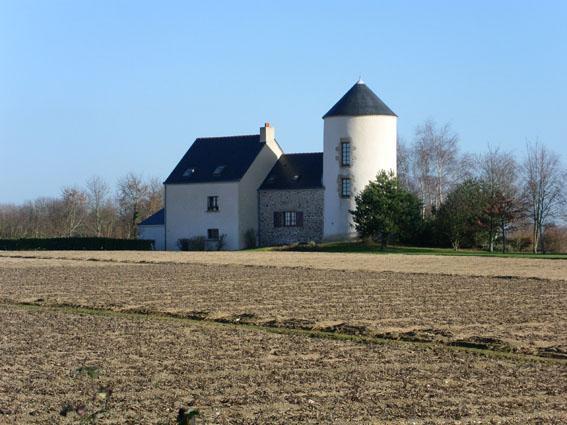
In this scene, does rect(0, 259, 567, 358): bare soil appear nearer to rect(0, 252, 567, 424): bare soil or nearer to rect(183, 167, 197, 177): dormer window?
rect(0, 252, 567, 424): bare soil

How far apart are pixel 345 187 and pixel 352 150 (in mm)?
2286

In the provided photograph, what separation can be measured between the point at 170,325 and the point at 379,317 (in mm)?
4316

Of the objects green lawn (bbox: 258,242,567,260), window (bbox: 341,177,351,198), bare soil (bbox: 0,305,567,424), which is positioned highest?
window (bbox: 341,177,351,198)

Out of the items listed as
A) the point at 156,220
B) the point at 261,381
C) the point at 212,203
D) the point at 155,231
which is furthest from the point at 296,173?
the point at 261,381

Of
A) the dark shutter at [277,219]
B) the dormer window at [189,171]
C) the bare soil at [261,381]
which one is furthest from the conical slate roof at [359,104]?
the bare soil at [261,381]

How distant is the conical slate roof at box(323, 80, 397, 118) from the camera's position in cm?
5866

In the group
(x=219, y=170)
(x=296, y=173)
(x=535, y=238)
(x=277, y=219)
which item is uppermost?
(x=219, y=170)

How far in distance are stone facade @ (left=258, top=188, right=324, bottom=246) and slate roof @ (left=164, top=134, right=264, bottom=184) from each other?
241cm

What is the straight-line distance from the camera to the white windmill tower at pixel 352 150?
5853 cm

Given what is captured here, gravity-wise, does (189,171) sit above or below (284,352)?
above

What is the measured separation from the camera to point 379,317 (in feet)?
65.9

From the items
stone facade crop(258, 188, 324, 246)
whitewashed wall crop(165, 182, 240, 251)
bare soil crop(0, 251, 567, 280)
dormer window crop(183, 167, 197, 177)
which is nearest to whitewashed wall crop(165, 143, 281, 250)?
whitewashed wall crop(165, 182, 240, 251)

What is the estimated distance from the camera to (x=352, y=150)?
58625 mm

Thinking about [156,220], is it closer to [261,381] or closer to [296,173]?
[296,173]
